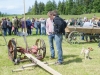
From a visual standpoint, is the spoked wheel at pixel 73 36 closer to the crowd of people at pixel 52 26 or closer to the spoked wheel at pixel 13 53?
the crowd of people at pixel 52 26

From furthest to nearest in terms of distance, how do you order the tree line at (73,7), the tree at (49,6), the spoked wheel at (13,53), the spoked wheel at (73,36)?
the tree at (49,6) < the tree line at (73,7) < the spoked wheel at (73,36) < the spoked wheel at (13,53)

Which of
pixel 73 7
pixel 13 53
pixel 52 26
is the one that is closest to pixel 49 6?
pixel 73 7

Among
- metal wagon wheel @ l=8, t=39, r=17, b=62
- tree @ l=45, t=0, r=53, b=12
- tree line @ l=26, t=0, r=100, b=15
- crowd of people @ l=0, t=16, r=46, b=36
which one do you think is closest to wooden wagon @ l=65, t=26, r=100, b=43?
metal wagon wheel @ l=8, t=39, r=17, b=62

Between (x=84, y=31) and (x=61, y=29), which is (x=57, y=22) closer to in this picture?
(x=61, y=29)

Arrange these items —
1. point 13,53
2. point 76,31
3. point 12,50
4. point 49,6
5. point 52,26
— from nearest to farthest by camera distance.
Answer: point 13,53 → point 12,50 → point 52,26 → point 76,31 → point 49,6

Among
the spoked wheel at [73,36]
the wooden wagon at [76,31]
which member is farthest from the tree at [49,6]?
the spoked wheel at [73,36]

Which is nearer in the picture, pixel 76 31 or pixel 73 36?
pixel 76 31

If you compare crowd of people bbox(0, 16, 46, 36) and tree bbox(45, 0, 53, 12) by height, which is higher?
tree bbox(45, 0, 53, 12)

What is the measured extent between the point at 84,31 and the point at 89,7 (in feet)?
315

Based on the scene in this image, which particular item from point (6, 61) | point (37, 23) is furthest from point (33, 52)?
point (37, 23)

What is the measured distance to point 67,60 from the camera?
935cm

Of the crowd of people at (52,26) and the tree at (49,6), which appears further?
the tree at (49,6)

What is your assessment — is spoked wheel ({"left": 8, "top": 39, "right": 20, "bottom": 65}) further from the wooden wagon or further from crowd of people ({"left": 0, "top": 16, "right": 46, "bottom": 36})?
crowd of people ({"left": 0, "top": 16, "right": 46, "bottom": 36})

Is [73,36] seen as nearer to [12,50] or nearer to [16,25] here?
[12,50]
